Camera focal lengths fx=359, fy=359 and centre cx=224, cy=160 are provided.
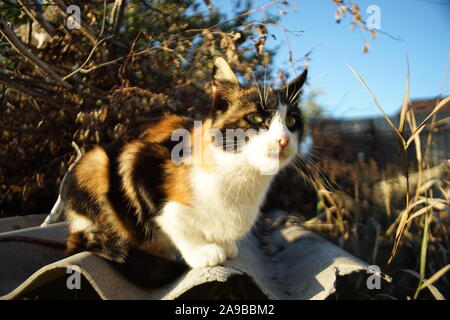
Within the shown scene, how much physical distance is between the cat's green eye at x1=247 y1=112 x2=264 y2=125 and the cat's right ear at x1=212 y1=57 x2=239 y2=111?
5.3 inches

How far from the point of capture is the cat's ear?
5.07 ft

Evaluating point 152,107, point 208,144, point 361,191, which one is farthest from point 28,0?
point 361,191

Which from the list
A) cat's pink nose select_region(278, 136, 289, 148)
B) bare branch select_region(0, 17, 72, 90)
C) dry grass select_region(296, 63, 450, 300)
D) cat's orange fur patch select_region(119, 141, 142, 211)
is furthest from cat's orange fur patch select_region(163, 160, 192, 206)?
bare branch select_region(0, 17, 72, 90)

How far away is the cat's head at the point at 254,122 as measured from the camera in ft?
4.43

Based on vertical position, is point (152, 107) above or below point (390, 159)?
above

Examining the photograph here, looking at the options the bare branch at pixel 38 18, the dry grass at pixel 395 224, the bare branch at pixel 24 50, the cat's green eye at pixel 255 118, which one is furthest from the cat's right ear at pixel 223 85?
the bare branch at pixel 38 18

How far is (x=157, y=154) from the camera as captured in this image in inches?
59.7

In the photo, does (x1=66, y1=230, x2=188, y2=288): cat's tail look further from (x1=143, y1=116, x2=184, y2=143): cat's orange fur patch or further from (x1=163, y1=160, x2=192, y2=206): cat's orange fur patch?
(x1=143, y1=116, x2=184, y2=143): cat's orange fur patch

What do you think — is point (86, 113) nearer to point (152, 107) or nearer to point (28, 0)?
point (152, 107)

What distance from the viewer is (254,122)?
140cm

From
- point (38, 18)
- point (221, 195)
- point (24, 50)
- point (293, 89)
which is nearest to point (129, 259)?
point (221, 195)

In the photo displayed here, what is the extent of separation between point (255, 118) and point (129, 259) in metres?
0.75

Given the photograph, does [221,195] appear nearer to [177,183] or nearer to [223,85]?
[177,183]
